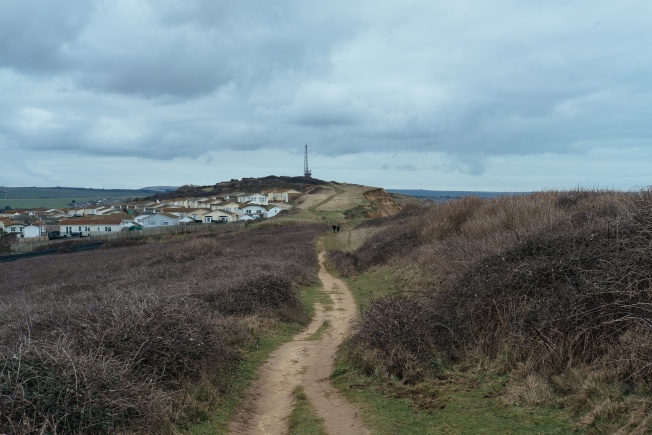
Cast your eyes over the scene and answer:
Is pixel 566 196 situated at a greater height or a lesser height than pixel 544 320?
greater

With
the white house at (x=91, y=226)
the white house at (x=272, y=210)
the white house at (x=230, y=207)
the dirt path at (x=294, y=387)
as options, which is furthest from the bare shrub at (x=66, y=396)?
the white house at (x=230, y=207)

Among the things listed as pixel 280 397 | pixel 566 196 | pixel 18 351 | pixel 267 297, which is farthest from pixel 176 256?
pixel 18 351

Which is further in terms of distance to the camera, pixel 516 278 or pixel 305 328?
pixel 305 328

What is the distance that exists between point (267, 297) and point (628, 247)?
934cm

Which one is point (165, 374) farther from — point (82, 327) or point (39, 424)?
point (39, 424)

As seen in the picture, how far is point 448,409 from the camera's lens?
6.91 m

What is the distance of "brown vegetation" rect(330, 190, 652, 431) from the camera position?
248 inches

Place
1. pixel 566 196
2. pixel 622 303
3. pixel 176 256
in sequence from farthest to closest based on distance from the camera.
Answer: pixel 176 256 → pixel 566 196 → pixel 622 303

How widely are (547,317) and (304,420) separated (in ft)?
12.6

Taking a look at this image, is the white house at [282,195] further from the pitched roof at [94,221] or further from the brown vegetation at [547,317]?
the brown vegetation at [547,317]

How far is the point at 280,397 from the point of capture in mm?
8805

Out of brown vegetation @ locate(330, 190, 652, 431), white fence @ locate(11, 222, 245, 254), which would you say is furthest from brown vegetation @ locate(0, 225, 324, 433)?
white fence @ locate(11, 222, 245, 254)

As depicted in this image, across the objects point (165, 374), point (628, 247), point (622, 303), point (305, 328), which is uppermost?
point (628, 247)

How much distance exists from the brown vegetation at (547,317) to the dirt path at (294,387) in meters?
0.91
